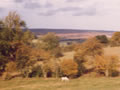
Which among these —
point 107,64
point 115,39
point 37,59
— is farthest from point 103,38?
point 37,59

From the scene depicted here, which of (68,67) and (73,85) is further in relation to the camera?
(68,67)

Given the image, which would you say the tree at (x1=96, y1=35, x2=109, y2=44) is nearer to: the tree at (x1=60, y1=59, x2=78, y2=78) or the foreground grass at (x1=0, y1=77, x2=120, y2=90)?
the tree at (x1=60, y1=59, x2=78, y2=78)

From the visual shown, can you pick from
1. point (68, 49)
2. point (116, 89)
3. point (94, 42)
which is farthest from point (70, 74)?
point (68, 49)

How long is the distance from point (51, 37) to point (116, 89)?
4531cm

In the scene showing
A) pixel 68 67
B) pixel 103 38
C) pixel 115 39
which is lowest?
pixel 68 67

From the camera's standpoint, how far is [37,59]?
86.9ft

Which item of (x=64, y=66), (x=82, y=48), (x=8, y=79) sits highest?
(x=82, y=48)

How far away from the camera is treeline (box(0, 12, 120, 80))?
82.9ft

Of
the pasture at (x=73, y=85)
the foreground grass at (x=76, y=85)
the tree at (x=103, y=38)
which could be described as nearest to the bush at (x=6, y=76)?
the pasture at (x=73, y=85)

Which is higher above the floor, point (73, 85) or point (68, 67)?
point (73, 85)

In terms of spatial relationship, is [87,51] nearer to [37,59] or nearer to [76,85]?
[37,59]

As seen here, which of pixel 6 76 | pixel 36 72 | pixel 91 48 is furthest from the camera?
pixel 91 48

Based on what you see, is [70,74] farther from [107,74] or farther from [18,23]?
[18,23]

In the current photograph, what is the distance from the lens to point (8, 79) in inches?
→ 1046
